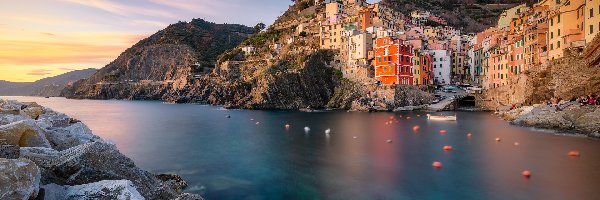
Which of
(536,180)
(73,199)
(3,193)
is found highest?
(3,193)

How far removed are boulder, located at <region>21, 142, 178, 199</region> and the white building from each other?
278ft

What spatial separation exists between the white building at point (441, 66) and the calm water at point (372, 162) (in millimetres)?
41794

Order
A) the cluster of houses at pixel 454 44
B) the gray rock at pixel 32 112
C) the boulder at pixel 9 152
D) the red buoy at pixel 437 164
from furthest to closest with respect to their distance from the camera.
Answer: the cluster of houses at pixel 454 44, the red buoy at pixel 437 164, the gray rock at pixel 32 112, the boulder at pixel 9 152

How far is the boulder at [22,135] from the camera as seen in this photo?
28.5 ft

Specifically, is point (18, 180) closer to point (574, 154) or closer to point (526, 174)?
point (526, 174)

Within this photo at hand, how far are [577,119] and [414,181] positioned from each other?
2808cm

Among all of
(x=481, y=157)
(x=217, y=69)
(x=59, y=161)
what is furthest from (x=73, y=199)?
(x=217, y=69)

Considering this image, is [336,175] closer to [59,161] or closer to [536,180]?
[536,180]

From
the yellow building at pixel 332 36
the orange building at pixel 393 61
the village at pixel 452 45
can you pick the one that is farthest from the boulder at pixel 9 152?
the yellow building at pixel 332 36

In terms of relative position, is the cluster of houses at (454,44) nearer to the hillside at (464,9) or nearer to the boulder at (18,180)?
the hillside at (464,9)

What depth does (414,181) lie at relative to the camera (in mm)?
21516

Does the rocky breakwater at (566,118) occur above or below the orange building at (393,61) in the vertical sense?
below

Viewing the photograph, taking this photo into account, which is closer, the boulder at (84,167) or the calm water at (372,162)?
the boulder at (84,167)

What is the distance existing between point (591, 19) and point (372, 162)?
3573 centimetres
